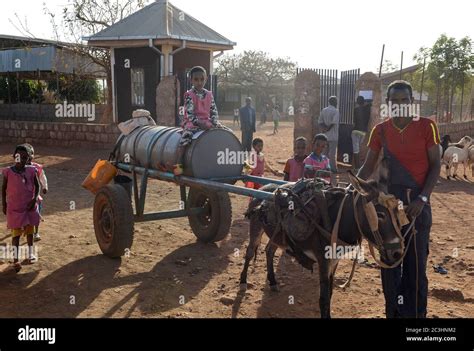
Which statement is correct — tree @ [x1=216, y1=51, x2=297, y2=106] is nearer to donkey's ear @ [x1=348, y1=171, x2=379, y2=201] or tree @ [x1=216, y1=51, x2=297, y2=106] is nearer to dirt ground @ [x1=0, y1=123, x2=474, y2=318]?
dirt ground @ [x1=0, y1=123, x2=474, y2=318]

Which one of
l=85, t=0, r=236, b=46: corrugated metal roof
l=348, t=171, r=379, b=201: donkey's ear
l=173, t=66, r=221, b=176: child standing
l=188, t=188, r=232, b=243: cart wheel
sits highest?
l=85, t=0, r=236, b=46: corrugated metal roof

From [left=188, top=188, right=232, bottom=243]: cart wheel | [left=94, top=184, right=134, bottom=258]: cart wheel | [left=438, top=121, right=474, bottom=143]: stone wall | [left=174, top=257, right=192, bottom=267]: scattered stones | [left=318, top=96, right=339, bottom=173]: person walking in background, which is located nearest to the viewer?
[left=94, top=184, right=134, bottom=258]: cart wheel

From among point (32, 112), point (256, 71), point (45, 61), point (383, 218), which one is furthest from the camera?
point (256, 71)

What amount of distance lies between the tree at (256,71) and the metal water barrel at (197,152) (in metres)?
44.7

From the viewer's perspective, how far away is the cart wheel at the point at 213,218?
6.60 metres

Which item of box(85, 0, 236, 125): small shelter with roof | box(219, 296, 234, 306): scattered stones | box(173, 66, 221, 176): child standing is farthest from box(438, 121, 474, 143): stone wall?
box(219, 296, 234, 306): scattered stones

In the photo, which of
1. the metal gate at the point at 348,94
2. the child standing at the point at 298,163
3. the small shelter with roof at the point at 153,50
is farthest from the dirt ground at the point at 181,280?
the small shelter with roof at the point at 153,50

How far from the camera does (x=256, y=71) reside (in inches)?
2109

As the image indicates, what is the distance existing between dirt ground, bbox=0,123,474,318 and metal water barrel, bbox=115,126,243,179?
1.23 meters

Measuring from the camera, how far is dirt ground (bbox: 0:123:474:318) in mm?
4629

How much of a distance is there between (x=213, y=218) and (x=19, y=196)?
2580 millimetres

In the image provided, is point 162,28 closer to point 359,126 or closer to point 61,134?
point 61,134

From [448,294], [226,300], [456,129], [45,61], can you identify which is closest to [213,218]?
[226,300]
